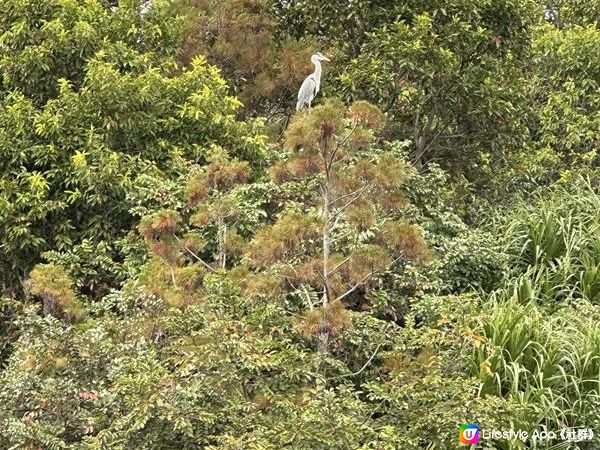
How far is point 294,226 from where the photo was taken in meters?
4.09

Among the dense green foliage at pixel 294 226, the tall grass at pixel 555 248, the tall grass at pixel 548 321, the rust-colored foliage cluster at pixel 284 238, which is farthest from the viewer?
the tall grass at pixel 555 248

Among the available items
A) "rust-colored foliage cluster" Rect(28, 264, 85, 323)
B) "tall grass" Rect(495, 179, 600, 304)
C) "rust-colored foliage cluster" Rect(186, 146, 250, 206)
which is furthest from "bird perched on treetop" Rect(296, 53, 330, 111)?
"rust-colored foliage cluster" Rect(28, 264, 85, 323)

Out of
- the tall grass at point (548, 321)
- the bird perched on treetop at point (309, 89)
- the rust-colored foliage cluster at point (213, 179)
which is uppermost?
the bird perched on treetop at point (309, 89)

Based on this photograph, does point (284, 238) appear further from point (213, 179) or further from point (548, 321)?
point (548, 321)

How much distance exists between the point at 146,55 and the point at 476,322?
3255mm

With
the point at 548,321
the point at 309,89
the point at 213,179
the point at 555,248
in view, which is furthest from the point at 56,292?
the point at 555,248

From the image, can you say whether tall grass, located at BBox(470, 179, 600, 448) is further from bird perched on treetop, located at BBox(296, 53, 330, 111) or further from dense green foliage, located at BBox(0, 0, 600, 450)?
bird perched on treetop, located at BBox(296, 53, 330, 111)

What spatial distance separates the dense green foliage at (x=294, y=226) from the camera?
3.96 meters

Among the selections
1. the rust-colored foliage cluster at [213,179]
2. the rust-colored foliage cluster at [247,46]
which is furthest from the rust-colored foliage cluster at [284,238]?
the rust-colored foliage cluster at [247,46]

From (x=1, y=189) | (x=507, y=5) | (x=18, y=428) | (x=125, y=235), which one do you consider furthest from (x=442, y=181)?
(x=18, y=428)

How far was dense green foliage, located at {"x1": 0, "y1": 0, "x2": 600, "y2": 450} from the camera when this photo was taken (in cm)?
396

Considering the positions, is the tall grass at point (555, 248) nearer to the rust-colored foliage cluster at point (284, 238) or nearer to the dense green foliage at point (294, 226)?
the dense green foliage at point (294, 226)

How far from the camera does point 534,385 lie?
4.46 meters

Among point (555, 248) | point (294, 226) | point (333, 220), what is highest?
point (294, 226)
